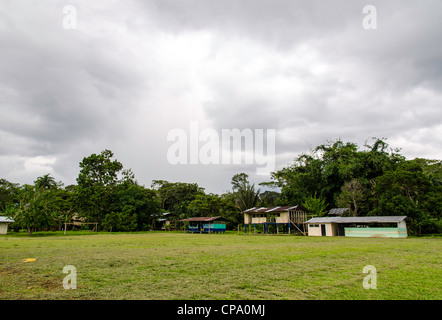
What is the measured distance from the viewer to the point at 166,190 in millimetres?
71750

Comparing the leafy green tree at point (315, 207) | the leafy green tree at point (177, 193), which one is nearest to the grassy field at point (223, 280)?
the leafy green tree at point (315, 207)

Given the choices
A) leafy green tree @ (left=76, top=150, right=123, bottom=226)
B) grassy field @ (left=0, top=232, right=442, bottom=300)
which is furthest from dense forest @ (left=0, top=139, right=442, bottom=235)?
grassy field @ (left=0, top=232, right=442, bottom=300)

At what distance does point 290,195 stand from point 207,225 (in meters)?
15.3

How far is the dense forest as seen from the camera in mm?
31641

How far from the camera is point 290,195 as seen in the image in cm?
4856

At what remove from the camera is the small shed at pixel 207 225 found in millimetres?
49938

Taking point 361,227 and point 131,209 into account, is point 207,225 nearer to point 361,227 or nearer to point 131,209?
point 131,209

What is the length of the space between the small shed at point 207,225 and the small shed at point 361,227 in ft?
59.5

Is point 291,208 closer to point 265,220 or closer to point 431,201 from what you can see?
point 265,220

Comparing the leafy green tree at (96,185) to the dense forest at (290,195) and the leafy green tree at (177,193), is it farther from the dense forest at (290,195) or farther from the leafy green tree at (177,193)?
the leafy green tree at (177,193)

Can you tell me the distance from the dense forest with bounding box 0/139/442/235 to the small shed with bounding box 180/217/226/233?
Answer: 3.85m

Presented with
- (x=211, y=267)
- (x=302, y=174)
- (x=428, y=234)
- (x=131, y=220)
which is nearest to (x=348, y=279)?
(x=211, y=267)

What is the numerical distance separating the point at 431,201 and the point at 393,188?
395 cm

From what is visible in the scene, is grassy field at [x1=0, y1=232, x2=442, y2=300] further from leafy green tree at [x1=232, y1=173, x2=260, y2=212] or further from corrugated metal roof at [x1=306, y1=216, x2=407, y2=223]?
leafy green tree at [x1=232, y1=173, x2=260, y2=212]
